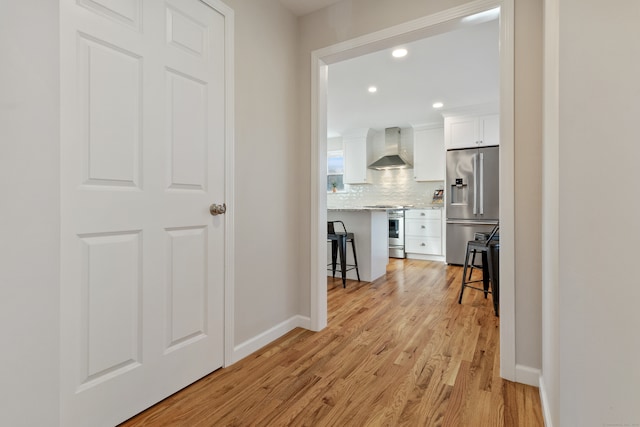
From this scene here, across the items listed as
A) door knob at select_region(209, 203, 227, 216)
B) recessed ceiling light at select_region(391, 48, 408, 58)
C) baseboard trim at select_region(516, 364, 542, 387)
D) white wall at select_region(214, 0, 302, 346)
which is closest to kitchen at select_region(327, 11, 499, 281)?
recessed ceiling light at select_region(391, 48, 408, 58)

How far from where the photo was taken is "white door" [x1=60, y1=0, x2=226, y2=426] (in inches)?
48.3

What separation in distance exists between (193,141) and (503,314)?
6.40 feet

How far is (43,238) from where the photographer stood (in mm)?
1129

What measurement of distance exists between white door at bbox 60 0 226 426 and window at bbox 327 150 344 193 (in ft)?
17.5

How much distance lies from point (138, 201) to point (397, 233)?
504 cm

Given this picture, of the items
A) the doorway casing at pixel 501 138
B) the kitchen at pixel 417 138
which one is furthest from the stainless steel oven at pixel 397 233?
the doorway casing at pixel 501 138

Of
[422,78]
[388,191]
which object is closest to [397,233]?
[388,191]

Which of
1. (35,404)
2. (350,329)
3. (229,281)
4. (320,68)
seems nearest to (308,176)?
(320,68)

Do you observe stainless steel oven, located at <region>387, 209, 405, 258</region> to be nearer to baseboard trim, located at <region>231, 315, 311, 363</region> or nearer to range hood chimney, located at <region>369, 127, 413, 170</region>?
range hood chimney, located at <region>369, 127, 413, 170</region>

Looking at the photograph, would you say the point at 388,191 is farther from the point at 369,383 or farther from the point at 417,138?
the point at 369,383

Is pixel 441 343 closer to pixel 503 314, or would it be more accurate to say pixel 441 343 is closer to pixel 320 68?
pixel 503 314
